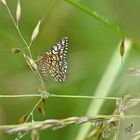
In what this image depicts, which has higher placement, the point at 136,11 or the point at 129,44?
the point at 136,11

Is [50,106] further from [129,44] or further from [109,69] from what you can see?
[129,44]

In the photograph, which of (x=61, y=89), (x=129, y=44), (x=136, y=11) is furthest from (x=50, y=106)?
(x=136, y=11)

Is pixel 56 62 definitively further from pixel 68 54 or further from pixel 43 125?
pixel 68 54

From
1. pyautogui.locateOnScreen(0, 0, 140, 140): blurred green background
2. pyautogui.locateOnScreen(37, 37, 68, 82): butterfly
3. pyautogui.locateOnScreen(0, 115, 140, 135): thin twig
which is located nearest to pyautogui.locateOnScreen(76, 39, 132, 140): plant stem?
pyautogui.locateOnScreen(0, 0, 140, 140): blurred green background

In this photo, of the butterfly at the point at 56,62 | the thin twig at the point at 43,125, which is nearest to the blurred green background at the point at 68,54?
the butterfly at the point at 56,62

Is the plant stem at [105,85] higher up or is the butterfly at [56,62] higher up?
the butterfly at [56,62]

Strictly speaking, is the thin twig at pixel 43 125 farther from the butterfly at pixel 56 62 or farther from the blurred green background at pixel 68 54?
the blurred green background at pixel 68 54
